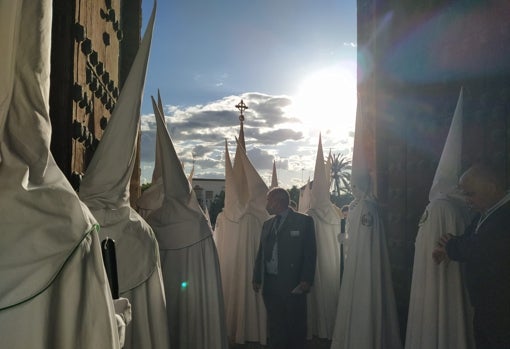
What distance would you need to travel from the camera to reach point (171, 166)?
429 centimetres

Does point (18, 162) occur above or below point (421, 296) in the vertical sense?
above

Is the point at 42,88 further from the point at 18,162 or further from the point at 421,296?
the point at 421,296

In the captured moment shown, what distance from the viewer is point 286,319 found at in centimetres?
507

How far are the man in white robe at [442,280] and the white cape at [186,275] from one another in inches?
76.8

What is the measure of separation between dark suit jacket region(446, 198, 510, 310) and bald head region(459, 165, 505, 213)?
0.28 metres

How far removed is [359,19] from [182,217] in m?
5.48

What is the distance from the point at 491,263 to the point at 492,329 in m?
0.47

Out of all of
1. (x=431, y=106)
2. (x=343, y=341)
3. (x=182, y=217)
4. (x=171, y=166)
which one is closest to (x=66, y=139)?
(x=171, y=166)

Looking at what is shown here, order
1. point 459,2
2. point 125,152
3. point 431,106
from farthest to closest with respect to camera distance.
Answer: point 431,106 → point 459,2 → point 125,152

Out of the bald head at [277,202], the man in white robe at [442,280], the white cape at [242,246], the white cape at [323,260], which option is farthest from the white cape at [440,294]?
the white cape at [242,246]

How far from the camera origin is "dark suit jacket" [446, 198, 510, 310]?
312 cm

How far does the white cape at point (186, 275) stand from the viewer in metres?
4.46

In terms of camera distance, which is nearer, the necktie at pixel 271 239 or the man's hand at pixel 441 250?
the man's hand at pixel 441 250

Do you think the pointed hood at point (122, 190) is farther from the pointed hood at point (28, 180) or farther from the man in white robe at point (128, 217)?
the pointed hood at point (28, 180)
